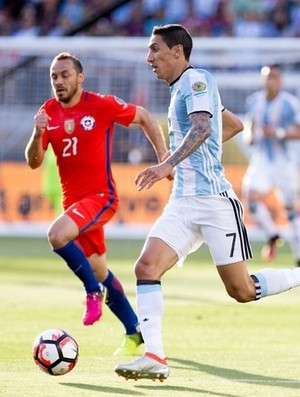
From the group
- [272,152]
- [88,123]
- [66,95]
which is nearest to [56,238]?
[88,123]

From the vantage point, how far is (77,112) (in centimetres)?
984

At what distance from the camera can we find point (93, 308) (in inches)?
367

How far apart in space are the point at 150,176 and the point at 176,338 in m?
3.32

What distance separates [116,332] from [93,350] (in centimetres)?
119

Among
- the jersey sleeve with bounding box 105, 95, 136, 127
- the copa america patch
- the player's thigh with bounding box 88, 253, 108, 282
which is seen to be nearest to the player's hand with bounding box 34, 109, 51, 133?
the copa america patch

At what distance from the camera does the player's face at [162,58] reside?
304 inches

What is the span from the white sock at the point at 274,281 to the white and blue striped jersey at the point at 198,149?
764 millimetres

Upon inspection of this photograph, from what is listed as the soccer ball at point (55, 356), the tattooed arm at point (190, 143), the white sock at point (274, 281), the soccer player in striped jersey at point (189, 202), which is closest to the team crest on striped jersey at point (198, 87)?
the soccer player in striped jersey at point (189, 202)

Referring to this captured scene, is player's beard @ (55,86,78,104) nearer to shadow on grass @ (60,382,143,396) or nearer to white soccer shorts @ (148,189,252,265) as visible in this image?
white soccer shorts @ (148,189,252,265)

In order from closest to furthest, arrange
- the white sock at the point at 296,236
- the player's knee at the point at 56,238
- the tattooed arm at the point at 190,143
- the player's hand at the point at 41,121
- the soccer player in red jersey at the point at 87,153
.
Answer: the tattooed arm at the point at 190,143
the player's hand at the point at 41,121
the player's knee at the point at 56,238
the soccer player in red jersey at the point at 87,153
the white sock at the point at 296,236

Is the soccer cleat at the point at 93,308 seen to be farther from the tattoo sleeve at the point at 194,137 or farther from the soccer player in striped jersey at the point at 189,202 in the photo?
the tattoo sleeve at the point at 194,137

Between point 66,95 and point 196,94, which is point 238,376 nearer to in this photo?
point 196,94

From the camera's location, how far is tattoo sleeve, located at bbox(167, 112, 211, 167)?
7258 mm

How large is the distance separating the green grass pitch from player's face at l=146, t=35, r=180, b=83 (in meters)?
2.10
